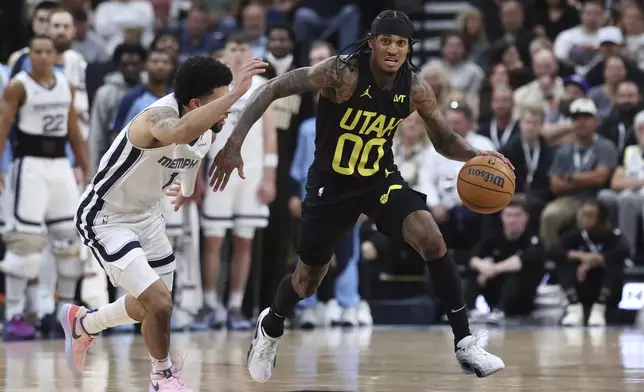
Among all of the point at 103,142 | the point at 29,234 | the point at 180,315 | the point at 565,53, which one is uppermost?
the point at 565,53

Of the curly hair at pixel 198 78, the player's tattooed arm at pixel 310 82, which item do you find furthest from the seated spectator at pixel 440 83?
the curly hair at pixel 198 78

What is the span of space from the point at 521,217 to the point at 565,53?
3.26 m

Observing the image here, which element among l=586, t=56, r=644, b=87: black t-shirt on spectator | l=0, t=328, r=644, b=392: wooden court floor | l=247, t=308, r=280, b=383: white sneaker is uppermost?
l=586, t=56, r=644, b=87: black t-shirt on spectator

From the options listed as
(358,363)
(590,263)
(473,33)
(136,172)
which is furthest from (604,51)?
(136,172)

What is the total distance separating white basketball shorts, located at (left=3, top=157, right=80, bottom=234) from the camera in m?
10.4

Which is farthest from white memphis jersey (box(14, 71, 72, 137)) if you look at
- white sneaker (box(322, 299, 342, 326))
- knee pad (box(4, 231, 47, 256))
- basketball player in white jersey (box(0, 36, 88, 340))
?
white sneaker (box(322, 299, 342, 326))

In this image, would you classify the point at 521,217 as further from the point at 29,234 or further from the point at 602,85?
the point at 29,234

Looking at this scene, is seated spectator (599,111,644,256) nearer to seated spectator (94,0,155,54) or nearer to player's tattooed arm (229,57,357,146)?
seated spectator (94,0,155,54)

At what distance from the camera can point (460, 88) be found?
14555 millimetres

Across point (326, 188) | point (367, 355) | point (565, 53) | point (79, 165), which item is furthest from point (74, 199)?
point (565, 53)

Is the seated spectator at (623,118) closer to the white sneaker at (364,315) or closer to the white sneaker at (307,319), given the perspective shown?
the white sneaker at (364,315)

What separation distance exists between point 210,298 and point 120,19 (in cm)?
493

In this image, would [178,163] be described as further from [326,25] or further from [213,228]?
[326,25]

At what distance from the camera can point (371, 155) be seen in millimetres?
6867
